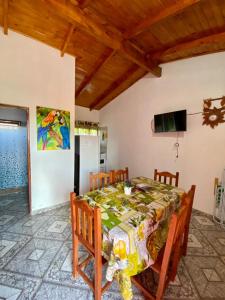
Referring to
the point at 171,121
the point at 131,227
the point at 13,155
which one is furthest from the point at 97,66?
the point at 131,227

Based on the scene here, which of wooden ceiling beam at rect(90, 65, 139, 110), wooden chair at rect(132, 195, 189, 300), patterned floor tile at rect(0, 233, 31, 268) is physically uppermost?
wooden ceiling beam at rect(90, 65, 139, 110)

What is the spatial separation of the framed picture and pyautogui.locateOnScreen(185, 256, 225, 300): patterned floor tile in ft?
9.07

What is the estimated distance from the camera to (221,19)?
2254 millimetres

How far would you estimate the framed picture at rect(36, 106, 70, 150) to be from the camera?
2838 millimetres

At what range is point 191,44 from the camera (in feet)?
8.90

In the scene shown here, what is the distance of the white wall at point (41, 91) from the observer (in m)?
2.47

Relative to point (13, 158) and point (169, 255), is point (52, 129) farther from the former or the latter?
point (169, 255)

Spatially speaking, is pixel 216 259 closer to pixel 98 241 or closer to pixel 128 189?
pixel 128 189

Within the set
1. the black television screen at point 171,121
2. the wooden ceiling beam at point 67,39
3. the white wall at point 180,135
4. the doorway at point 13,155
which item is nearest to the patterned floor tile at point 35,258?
the doorway at point 13,155

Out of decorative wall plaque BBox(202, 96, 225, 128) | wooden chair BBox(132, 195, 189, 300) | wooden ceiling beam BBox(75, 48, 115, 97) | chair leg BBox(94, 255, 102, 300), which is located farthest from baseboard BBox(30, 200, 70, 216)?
decorative wall plaque BBox(202, 96, 225, 128)

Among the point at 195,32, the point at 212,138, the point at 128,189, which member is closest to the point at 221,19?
the point at 195,32

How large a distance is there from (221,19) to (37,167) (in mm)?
3775

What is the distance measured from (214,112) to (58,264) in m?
3.38

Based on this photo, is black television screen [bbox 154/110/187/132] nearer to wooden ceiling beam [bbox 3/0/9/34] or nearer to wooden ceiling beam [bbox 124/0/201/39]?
wooden ceiling beam [bbox 124/0/201/39]
